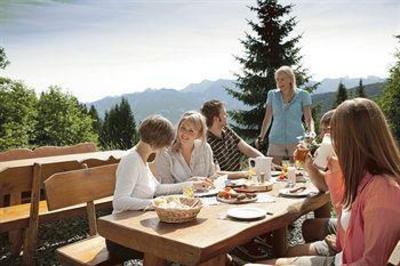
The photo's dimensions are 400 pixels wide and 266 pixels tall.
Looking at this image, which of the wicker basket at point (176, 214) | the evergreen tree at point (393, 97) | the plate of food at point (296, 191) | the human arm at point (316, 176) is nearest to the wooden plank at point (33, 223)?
the wicker basket at point (176, 214)

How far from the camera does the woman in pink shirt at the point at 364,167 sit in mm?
1726

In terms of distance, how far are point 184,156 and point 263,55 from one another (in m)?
16.7

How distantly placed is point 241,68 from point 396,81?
1390cm

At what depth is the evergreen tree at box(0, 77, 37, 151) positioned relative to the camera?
851 inches

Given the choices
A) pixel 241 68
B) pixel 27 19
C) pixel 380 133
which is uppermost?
pixel 27 19

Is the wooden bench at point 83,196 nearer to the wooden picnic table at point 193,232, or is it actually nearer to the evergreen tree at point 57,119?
the wooden picnic table at point 193,232

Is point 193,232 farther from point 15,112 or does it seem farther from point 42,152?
point 15,112

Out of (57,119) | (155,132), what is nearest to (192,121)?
(155,132)

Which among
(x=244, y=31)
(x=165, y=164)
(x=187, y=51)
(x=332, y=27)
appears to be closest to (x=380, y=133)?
(x=165, y=164)

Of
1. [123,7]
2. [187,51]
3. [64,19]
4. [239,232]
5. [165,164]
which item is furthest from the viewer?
[187,51]

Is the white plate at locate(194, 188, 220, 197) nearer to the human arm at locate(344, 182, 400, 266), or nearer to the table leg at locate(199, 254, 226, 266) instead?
the table leg at locate(199, 254, 226, 266)

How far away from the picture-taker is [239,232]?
213cm

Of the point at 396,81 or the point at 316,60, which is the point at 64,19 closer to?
the point at 316,60

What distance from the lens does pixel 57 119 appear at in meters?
32.7
